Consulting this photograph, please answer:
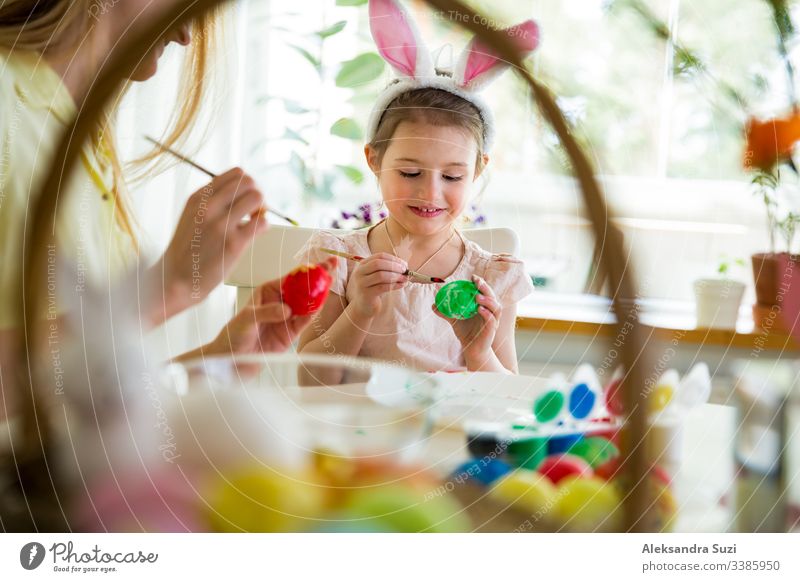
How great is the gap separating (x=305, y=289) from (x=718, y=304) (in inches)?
12.8

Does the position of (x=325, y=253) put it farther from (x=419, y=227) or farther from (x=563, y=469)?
(x=563, y=469)

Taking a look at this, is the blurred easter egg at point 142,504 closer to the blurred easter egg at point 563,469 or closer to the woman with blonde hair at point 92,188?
the woman with blonde hair at point 92,188

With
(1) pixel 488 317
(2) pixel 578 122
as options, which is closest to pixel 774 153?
(2) pixel 578 122

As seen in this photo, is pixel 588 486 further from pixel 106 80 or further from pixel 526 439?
pixel 106 80

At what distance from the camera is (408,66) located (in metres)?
0.59

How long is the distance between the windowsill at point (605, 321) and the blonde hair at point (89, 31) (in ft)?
0.94

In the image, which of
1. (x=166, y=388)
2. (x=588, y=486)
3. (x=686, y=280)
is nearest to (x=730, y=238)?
(x=686, y=280)

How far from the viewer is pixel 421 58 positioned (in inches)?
23.1

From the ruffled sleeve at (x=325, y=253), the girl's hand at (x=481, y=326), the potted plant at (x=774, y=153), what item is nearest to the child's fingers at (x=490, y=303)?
the girl's hand at (x=481, y=326)

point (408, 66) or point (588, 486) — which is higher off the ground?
point (408, 66)

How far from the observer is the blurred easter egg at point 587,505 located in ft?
1.82

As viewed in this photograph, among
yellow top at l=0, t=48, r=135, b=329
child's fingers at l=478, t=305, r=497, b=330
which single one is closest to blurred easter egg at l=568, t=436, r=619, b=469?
child's fingers at l=478, t=305, r=497, b=330

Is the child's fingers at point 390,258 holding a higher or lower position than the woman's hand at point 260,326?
higher

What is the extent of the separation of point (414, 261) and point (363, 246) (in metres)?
0.04
